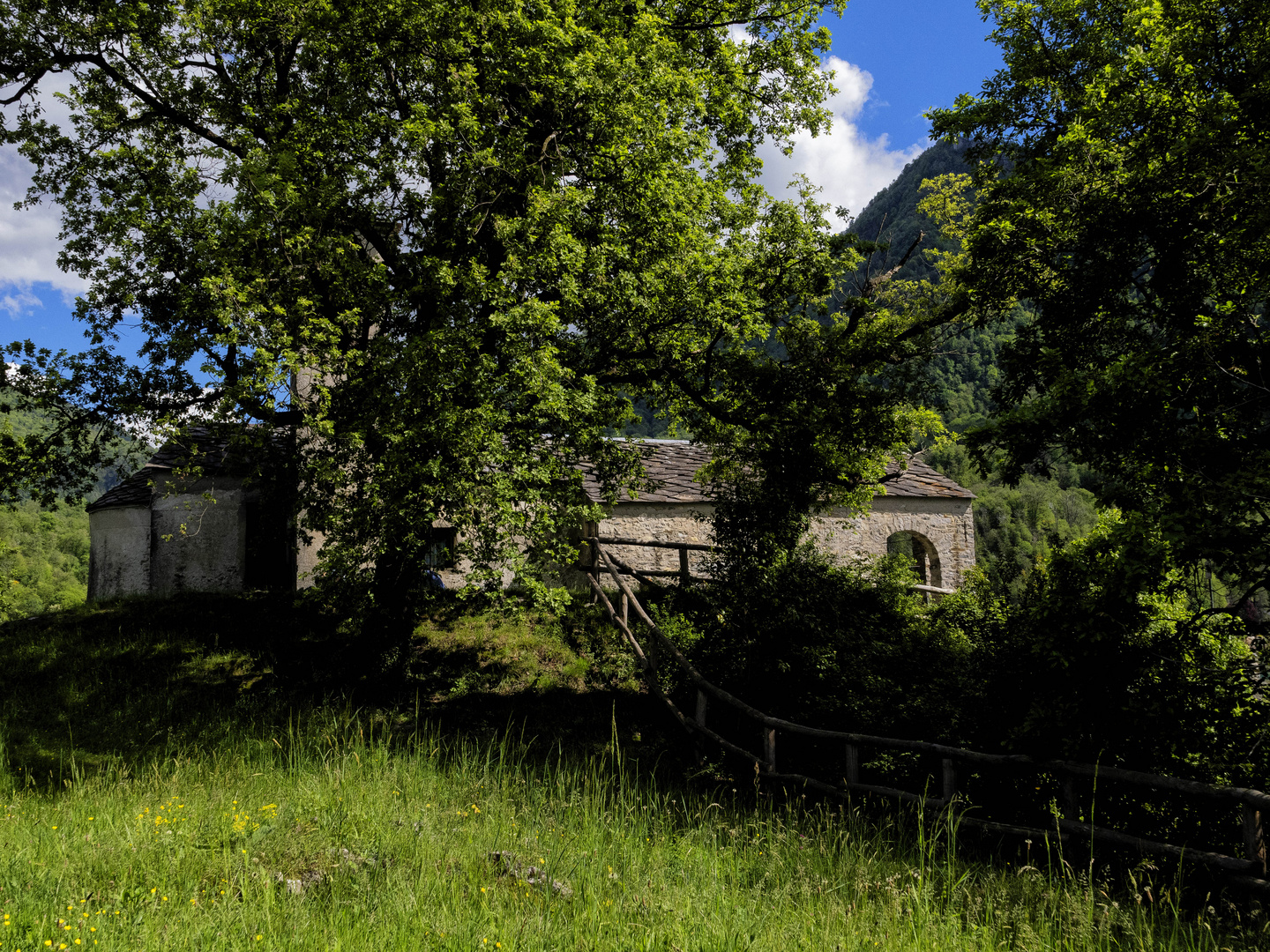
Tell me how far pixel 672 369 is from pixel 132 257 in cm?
763

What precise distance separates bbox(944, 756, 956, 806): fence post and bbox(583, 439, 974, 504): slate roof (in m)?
12.0

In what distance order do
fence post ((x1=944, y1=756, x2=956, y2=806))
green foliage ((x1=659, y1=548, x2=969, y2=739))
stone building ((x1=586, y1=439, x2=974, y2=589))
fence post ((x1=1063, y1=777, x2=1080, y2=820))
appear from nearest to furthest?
fence post ((x1=1063, y1=777, x2=1080, y2=820)) < fence post ((x1=944, y1=756, x2=956, y2=806)) < green foliage ((x1=659, y1=548, x2=969, y2=739)) < stone building ((x1=586, y1=439, x2=974, y2=589))

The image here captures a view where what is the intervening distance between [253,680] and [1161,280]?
12.6 m

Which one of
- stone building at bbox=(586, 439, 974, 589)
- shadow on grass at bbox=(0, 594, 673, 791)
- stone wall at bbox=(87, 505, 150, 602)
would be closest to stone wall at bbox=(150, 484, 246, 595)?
stone wall at bbox=(87, 505, 150, 602)

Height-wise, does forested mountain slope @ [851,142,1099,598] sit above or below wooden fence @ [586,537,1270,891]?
above

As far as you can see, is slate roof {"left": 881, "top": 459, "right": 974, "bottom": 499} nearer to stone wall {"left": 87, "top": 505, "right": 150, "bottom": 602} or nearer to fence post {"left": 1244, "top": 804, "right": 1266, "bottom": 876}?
fence post {"left": 1244, "top": 804, "right": 1266, "bottom": 876}

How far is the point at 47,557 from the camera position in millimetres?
75688

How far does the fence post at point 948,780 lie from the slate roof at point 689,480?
39.3 feet

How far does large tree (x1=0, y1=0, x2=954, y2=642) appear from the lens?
336 inches

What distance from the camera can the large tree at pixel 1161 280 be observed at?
5.34m

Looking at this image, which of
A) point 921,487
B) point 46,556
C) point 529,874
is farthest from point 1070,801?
point 46,556

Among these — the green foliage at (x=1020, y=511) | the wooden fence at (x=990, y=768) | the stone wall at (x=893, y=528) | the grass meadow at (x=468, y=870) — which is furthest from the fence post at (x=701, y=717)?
the green foliage at (x=1020, y=511)

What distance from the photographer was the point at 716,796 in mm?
7898

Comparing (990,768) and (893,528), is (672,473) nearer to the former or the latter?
(893,528)
